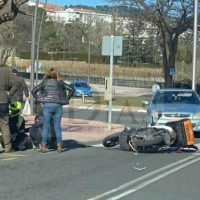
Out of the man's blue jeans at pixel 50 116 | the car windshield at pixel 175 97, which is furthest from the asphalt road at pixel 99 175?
the car windshield at pixel 175 97

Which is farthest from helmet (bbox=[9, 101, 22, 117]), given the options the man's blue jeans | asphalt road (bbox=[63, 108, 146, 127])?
asphalt road (bbox=[63, 108, 146, 127])

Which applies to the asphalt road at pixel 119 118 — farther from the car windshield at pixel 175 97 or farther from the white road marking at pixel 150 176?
the white road marking at pixel 150 176

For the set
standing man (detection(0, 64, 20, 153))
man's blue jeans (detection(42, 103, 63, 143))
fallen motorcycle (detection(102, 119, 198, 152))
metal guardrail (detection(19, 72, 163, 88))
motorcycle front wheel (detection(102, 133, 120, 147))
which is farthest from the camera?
metal guardrail (detection(19, 72, 163, 88))

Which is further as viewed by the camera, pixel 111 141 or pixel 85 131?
pixel 85 131

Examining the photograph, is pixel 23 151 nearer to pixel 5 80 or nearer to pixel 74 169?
pixel 5 80

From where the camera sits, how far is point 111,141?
15.2 meters

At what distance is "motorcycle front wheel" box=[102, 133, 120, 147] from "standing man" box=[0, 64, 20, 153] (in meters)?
2.70

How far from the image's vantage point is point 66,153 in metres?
13.9

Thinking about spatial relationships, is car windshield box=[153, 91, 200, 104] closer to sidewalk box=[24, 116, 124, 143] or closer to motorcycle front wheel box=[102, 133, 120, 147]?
sidewalk box=[24, 116, 124, 143]

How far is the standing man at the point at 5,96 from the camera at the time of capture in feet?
43.1

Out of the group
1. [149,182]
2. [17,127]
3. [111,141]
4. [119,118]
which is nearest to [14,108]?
[17,127]

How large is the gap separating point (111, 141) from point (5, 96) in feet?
10.5

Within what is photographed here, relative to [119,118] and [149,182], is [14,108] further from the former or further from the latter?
[119,118]

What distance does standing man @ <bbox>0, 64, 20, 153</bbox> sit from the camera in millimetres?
13141
